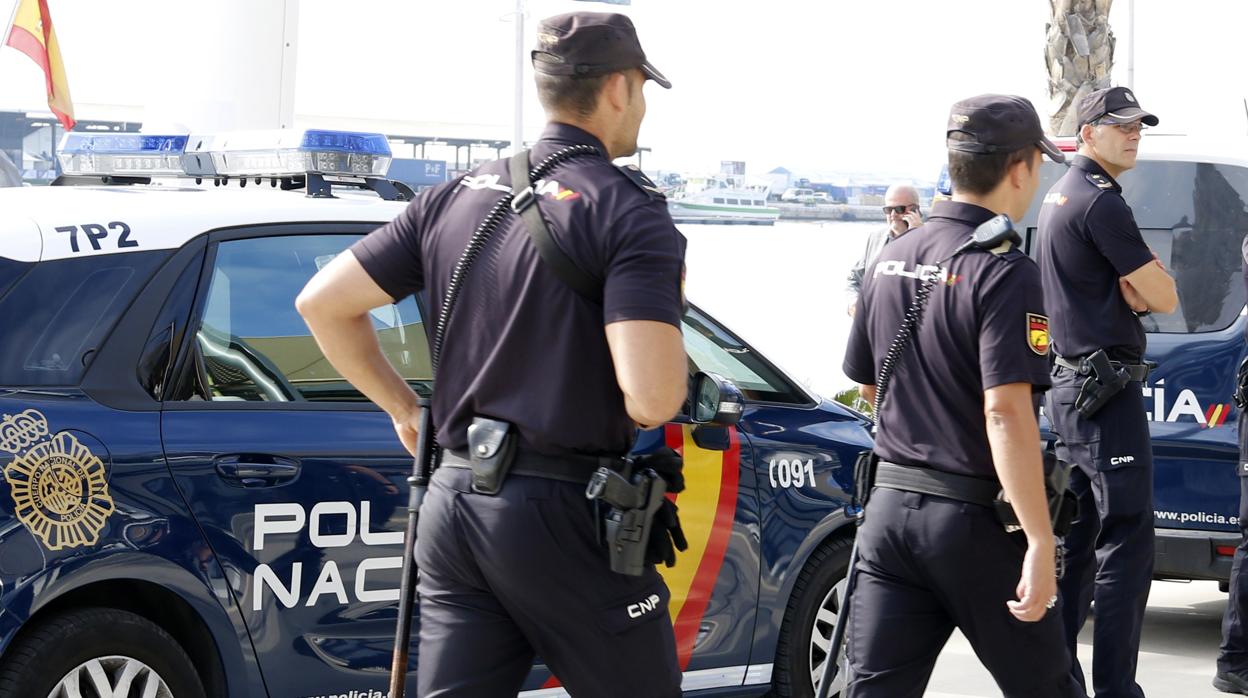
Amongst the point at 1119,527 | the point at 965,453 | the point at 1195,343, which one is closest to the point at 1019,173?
the point at 965,453

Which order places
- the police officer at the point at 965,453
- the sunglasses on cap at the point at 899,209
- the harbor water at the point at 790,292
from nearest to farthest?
the police officer at the point at 965,453, the sunglasses on cap at the point at 899,209, the harbor water at the point at 790,292

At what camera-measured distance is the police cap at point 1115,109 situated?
5086mm

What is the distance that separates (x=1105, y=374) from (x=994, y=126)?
165 centimetres

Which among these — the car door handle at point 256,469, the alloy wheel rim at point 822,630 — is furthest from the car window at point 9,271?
the alloy wheel rim at point 822,630

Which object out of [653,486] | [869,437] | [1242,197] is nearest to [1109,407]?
[869,437]

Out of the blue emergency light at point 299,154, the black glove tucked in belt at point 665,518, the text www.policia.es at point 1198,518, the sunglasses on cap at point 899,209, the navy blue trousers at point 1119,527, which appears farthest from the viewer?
the sunglasses on cap at point 899,209

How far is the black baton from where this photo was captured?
294 centimetres

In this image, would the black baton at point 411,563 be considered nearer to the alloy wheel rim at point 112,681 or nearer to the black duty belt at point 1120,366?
the alloy wheel rim at point 112,681

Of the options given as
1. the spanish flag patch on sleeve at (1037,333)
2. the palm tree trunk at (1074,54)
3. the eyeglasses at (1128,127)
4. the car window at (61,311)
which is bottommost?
the car window at (61,311)

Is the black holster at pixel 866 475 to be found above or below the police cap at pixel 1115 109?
below

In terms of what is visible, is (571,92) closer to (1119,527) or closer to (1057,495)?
(1057,495)

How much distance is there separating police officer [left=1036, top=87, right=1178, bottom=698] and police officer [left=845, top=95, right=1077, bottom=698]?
1463mm

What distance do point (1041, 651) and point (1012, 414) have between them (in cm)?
53

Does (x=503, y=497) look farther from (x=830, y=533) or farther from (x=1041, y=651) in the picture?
(x=830, y=533)
